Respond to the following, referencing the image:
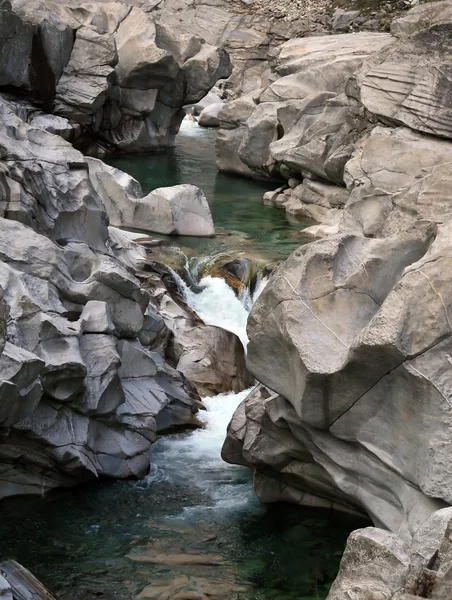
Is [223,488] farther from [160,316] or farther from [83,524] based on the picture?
[160,316]

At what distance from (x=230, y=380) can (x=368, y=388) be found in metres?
6.45

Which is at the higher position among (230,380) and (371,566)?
(371,566)

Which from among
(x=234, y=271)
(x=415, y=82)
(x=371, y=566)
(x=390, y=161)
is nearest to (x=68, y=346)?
(x=371, y=566)

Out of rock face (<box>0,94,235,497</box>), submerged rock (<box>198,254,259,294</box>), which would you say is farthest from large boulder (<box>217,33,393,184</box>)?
rock face (<box>0,94,235,497</box>)

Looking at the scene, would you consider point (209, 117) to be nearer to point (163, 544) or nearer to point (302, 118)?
point (302, 118)

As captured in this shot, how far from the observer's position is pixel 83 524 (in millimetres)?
10641

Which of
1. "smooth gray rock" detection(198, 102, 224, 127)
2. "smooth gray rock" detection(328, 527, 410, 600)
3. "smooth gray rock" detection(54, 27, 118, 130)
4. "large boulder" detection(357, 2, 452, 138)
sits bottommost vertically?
"smooth gray rock" detection(198, 102, 224, 127)

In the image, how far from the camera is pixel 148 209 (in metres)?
20.4

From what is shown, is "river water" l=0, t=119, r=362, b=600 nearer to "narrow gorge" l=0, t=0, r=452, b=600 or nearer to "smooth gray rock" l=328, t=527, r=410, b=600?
"narrow gorge" l=0, t=0, r=452, b=600

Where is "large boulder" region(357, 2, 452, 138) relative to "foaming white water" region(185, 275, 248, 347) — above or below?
above

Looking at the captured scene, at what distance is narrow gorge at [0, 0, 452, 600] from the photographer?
8023mm

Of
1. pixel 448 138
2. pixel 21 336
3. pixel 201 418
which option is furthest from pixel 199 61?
pixel 21 336

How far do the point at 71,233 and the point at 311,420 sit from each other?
19.4 ft

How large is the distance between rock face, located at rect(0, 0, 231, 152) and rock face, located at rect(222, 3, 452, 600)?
53.4ft
